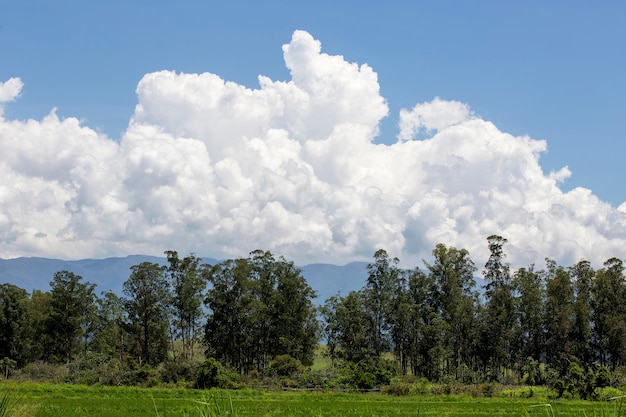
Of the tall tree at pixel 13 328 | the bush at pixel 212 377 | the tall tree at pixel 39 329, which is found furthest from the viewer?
the tall tree at pixel 39 329

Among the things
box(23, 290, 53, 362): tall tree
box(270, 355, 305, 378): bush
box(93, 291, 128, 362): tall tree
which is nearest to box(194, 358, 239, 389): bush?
box(270, 355, 305, 378): bush

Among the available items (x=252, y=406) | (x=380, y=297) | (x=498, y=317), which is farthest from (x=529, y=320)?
(x=252, y=406)

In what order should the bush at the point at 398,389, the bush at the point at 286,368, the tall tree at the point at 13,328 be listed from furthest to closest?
the tall tree at the point at 13,328
the bush at the point at 286,368
the bush at the point at 398,389

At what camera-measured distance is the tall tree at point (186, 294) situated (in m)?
69.1

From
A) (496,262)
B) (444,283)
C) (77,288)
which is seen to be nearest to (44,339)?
(77,288)

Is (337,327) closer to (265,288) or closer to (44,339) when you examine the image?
(265,288)

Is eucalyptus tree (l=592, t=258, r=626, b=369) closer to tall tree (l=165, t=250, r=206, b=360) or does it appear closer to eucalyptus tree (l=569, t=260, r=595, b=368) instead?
eucalyptus tree (l=569, t=260, r=595, b=368)

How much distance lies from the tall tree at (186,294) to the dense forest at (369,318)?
0.44 ft

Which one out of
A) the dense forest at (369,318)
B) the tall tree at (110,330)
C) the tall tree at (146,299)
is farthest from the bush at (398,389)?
the tall tree at (110,330)

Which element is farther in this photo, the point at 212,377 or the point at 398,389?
the point at 212,377

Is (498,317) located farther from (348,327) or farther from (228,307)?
(228,307)

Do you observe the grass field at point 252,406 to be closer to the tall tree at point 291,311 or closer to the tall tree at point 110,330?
the tall tree at point 291,311

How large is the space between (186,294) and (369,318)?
23.0m

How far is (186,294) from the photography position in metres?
68.9
